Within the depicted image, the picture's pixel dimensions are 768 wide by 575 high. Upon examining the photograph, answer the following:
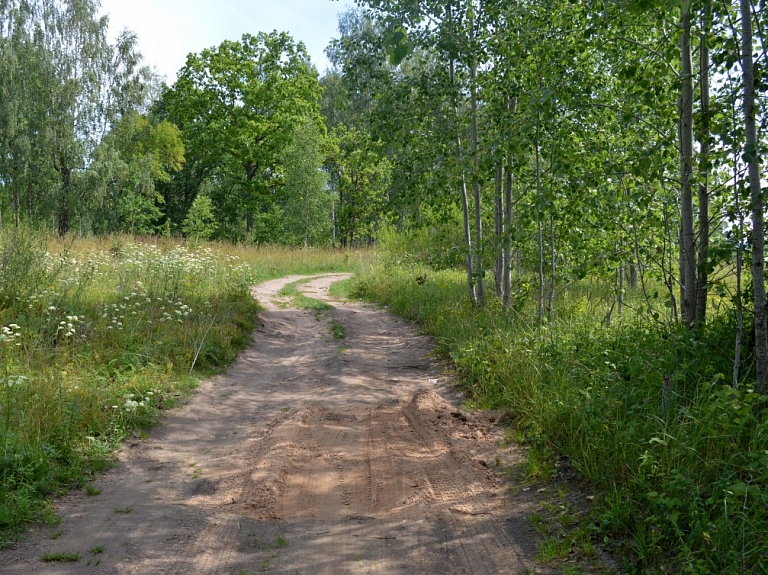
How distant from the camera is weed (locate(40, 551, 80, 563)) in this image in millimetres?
3988

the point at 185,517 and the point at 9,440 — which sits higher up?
the point at 9,440

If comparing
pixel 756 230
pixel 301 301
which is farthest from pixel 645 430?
pixel 301 301

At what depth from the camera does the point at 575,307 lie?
1045cm

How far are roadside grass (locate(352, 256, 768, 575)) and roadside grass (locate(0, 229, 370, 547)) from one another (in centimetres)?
393

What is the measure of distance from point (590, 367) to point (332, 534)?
3630 millimetres

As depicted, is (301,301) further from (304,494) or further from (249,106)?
(249,106)

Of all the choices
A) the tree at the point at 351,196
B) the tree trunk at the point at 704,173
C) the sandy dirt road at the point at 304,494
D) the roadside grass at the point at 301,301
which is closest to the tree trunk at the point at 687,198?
the tree trunk at the point at 704,173

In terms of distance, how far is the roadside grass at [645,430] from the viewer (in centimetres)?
362

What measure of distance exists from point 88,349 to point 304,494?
4.42 m

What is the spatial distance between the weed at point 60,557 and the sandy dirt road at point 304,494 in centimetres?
6

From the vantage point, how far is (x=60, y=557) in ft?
13.2

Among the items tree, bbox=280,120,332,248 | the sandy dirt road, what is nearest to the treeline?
tree, bbox=280,120,332,248

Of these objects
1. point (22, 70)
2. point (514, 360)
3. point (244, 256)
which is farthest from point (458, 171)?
point (22, 70)

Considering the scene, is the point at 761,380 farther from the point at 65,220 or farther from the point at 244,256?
the point at 65,220
